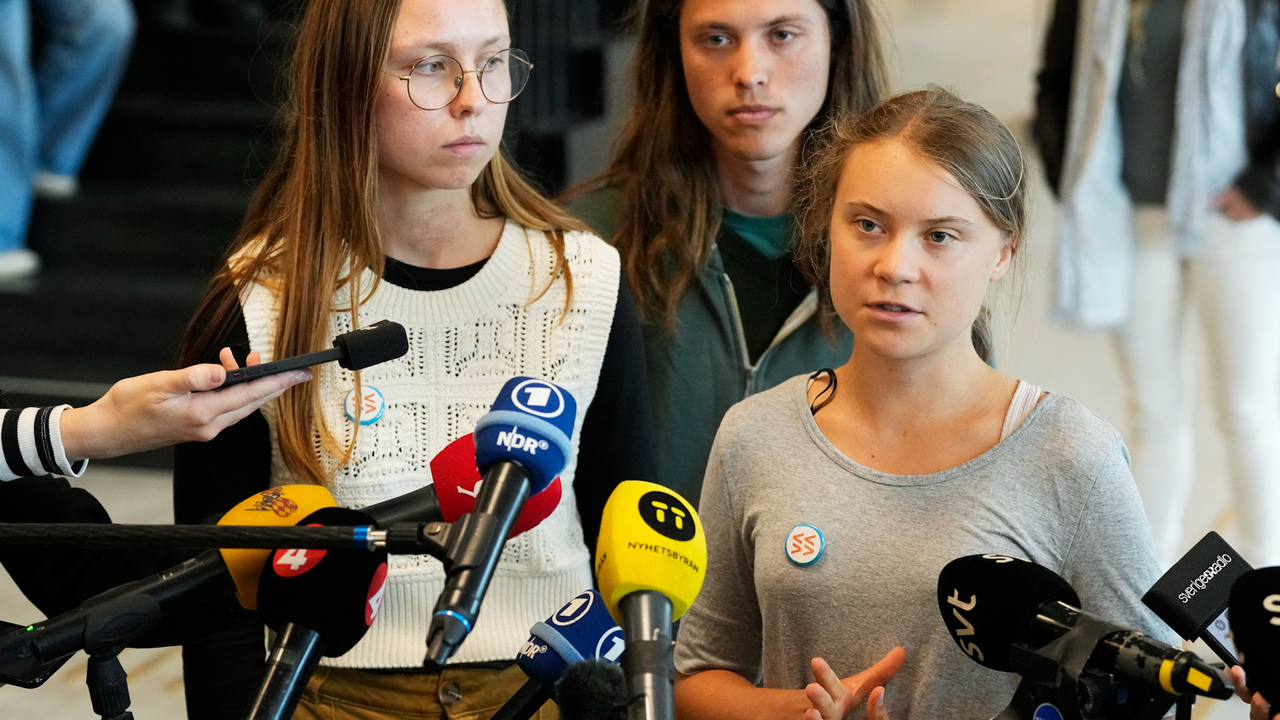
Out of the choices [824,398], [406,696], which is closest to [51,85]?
[406,696]

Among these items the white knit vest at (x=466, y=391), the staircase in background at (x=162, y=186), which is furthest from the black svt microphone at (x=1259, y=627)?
the staircase in background at (x=162, y=186)

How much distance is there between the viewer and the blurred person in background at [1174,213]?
117 inches

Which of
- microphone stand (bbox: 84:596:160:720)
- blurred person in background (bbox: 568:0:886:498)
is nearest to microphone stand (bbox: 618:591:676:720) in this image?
microphone stand (bbox: 84:596:160:720)

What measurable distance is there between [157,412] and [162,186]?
4119 mm

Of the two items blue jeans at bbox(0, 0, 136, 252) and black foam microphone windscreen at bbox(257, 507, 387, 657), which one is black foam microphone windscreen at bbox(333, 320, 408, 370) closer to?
black foam microphone windscreen at bbox(257, 507, 387, 657)

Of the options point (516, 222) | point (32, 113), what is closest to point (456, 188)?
point (516, 222)

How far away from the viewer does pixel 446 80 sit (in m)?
1.38

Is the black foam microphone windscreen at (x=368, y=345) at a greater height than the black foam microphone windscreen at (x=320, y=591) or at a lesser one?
greater

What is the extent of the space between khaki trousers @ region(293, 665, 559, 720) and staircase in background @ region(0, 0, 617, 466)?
8.17ft

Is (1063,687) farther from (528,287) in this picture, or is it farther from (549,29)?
(549,29)

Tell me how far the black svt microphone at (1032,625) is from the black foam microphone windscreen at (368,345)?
1.61 ft

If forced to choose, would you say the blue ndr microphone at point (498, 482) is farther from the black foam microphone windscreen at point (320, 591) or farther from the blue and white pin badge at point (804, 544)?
the blue and white pin badge at point (804, 544)

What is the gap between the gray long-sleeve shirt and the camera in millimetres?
1188

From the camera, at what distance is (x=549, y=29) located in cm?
399
